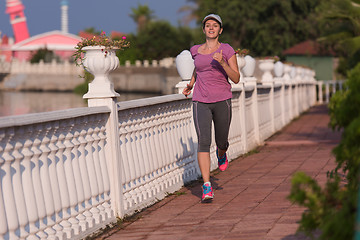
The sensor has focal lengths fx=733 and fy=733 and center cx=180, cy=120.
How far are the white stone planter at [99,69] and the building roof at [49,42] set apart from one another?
415 feet

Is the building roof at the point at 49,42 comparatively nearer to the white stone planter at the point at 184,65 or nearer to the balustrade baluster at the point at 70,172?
the white stone planter at the point at 184,65

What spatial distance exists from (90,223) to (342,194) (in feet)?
9.63

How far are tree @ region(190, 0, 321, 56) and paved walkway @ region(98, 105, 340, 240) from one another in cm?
4758

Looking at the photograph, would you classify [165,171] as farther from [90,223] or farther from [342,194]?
[342,194]

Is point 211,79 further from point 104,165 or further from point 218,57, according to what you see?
point 104,165

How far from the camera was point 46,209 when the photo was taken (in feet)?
16.2

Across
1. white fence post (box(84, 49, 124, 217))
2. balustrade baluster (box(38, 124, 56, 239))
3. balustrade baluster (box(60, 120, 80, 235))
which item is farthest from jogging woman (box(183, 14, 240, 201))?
balustrade baluster (box(38, 124, 56, 239))

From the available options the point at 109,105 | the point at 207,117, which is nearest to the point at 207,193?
the point at 207,117

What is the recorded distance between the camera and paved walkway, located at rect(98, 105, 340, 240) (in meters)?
5.51

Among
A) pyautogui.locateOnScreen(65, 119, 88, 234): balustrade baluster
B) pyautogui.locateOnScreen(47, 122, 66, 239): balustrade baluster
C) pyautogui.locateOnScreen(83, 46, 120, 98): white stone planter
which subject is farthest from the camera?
pyautogui.locateOnScreen(83, 46, 120, 98): white stone planter

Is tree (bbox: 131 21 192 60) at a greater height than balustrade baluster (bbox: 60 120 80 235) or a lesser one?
greater

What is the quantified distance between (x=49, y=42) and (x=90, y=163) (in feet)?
430

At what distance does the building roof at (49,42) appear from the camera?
13125 centimetres

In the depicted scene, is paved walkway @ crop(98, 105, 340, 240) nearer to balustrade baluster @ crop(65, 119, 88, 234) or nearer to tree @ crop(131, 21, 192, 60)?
balustrade baluster @ crop(65, 119, 88, 234)
